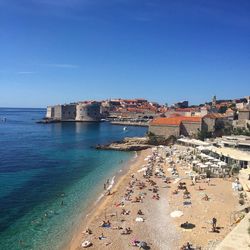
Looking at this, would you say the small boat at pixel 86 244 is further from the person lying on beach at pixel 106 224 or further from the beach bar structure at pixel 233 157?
the beach bar structure at pixel 233 157

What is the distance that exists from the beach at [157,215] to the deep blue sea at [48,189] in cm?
141

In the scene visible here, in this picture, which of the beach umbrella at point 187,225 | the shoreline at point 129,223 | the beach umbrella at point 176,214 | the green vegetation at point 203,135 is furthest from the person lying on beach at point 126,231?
the green vegetation at point 203,135

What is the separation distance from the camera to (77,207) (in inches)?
1026

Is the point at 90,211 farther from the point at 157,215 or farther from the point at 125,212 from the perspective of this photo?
the point at 157,215

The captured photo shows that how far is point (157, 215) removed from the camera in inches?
909

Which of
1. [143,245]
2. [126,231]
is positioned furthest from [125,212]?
[143,245]

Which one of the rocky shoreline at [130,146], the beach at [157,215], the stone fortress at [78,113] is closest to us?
the beach at [157,215]

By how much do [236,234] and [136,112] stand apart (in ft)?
381

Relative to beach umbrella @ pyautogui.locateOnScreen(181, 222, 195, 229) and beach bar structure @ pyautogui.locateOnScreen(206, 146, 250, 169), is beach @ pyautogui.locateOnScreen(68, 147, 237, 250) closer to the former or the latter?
beach umbrella @ pyautogui.locateOnScreen(181, 222, 195, 229)

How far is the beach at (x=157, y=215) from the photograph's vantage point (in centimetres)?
1930

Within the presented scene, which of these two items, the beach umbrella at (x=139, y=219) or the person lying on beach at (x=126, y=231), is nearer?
the person lying on beach at (x=126, y=231)

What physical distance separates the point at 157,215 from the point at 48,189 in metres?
10.9

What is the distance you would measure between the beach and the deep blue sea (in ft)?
4.64

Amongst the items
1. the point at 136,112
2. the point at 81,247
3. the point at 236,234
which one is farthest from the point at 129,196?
the point at 136,112
